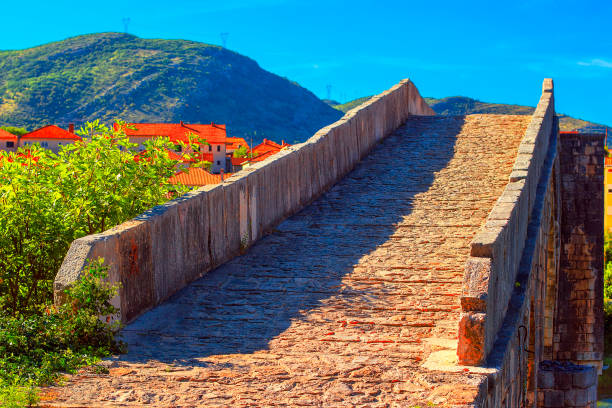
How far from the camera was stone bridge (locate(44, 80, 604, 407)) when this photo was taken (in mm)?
4859

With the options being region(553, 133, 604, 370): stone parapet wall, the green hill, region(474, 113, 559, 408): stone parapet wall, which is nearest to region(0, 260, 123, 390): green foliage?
region(474, 113, 559, 408): stone parapet wall

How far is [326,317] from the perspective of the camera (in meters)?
6.20

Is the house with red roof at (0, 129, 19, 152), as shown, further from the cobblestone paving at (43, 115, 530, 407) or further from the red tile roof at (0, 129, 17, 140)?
the cobblestone paving at (43, 115, 530, 407)

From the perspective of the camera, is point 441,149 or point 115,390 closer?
point 115,390

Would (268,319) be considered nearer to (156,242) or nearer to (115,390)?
(156,242)

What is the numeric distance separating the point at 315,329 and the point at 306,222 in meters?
3.31

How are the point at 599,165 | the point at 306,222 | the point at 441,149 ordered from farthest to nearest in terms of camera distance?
the point at 599,165 → the point at 441,149 → the point at 306,222

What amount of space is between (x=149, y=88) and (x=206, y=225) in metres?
135

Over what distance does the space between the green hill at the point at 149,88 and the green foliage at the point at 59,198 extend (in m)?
108

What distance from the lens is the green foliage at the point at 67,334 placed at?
4.98m

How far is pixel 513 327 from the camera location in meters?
6.51

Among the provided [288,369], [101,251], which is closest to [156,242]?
[101,251]

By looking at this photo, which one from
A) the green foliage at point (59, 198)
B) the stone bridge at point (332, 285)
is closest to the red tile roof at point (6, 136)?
the stone bridge at point (332, 285)

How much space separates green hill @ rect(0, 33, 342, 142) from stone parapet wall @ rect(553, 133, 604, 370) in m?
98.5
